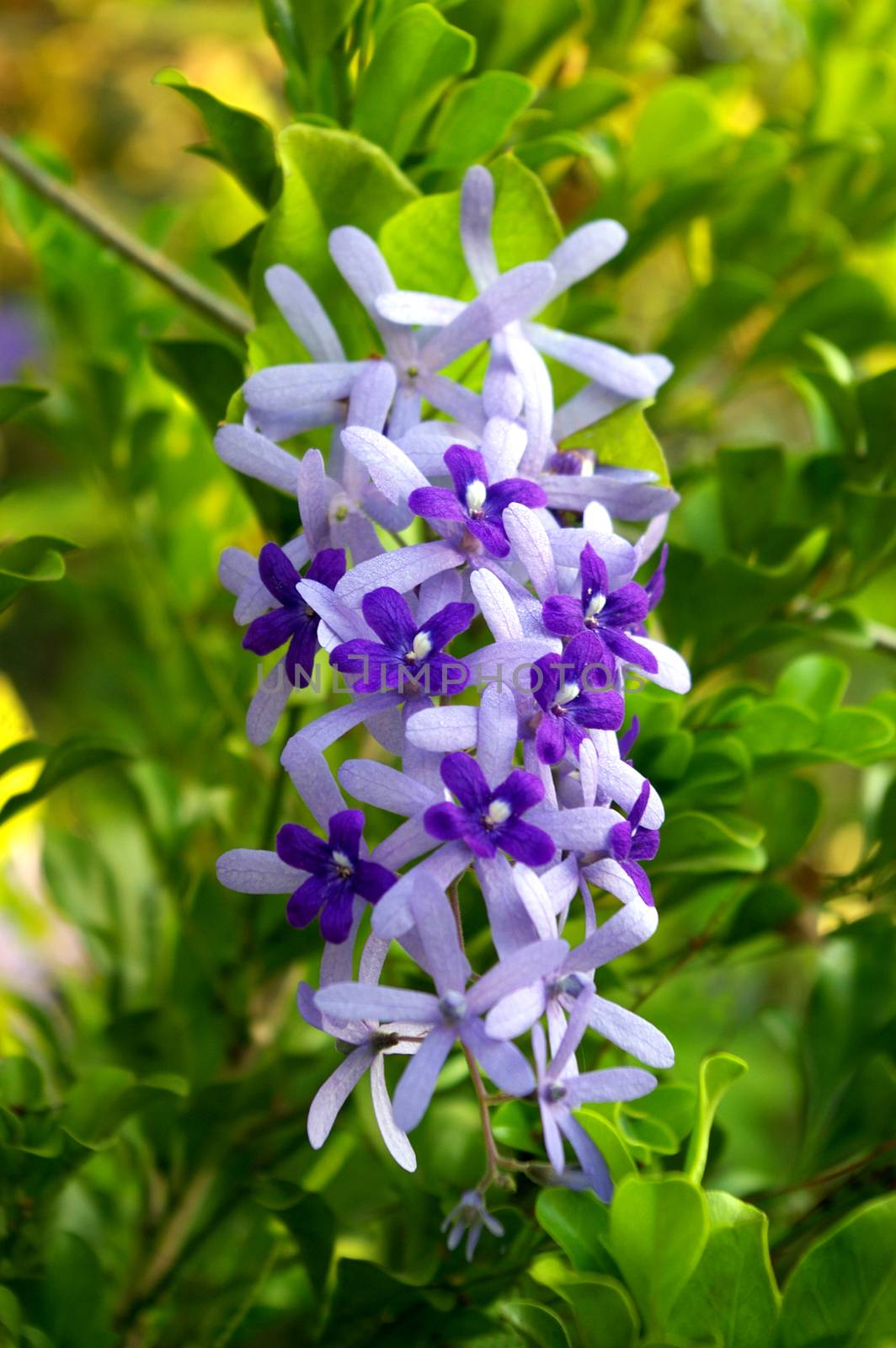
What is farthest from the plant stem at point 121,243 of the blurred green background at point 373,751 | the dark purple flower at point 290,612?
the dark purple flower at point 290,612

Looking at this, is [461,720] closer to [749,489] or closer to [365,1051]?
[365,1051]

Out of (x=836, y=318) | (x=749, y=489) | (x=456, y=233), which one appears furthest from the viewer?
(x=836, y=318)

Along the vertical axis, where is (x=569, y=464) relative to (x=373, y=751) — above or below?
above

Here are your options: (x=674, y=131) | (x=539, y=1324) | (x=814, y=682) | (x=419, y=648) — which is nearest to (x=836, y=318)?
(x=674, y=131)

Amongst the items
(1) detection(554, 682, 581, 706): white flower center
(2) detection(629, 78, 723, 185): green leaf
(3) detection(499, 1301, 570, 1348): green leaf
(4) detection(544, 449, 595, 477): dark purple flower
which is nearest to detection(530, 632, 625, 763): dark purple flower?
(1) detection(554, 682, 581, 706): white flower center

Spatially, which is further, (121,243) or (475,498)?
(121,243)

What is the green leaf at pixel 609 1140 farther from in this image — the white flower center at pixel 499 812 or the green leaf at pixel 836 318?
the green leaf at pixel 836 318

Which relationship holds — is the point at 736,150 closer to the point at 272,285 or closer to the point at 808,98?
the point at 808,98

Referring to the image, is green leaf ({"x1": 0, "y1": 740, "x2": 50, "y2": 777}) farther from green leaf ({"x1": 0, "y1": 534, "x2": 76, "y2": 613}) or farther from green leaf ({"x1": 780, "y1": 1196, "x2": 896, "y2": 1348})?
green leaf ({"x1": 780, "y1": 1196, "x2": 896, "y2": 1348})
